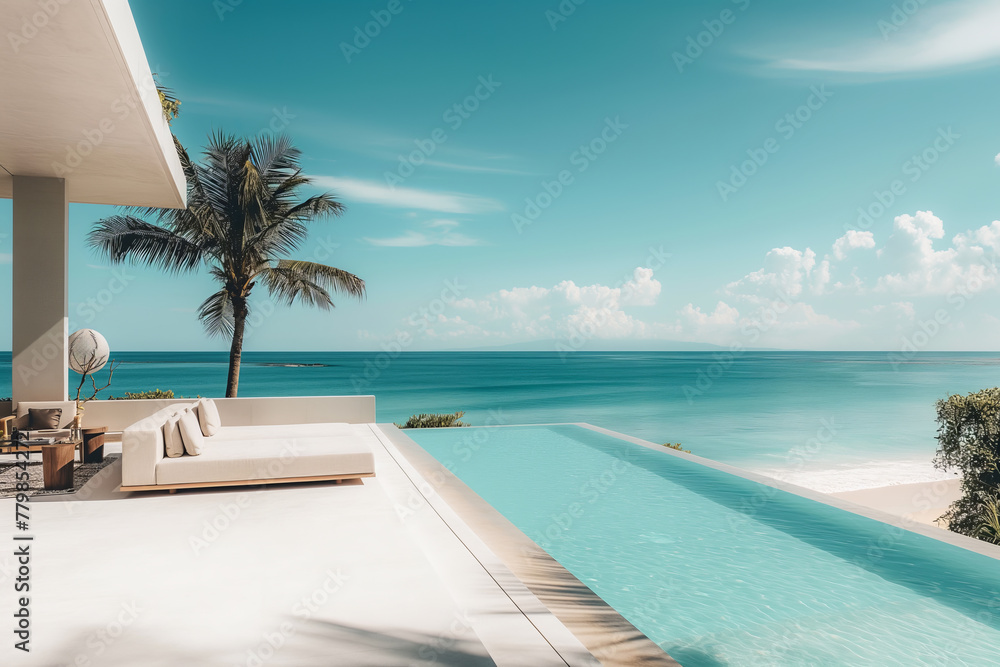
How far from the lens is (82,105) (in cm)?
480

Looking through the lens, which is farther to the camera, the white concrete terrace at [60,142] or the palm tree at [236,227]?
the palm tree at [236,227]

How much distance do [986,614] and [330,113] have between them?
16.6m

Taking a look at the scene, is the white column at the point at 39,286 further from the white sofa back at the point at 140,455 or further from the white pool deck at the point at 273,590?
the white sofa back at the point at 140,455

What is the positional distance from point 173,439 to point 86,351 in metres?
4.12

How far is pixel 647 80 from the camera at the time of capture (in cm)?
1432

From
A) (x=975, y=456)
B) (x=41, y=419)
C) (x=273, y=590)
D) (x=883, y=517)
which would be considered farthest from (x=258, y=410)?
(x=975, y=456)

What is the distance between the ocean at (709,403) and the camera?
1434cm

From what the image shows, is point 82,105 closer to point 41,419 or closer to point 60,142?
point 60,142

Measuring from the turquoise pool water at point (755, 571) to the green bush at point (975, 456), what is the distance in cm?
204

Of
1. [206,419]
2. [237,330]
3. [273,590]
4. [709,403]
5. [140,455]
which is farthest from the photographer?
[709,403]

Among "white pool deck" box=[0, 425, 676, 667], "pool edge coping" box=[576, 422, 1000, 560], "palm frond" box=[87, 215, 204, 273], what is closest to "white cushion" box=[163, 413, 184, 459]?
"white pool deck" box=[0, 425, 676, 667]

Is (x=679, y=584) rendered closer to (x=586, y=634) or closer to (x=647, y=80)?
(x=586, y=634)

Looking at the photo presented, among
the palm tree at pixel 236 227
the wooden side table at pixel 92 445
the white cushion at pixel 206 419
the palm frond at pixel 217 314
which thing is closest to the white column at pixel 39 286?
the wooden side table at pixel 92 445

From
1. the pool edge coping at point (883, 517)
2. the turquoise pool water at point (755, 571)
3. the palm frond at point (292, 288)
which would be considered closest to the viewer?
the turquoise pool water at point (755, 571)
